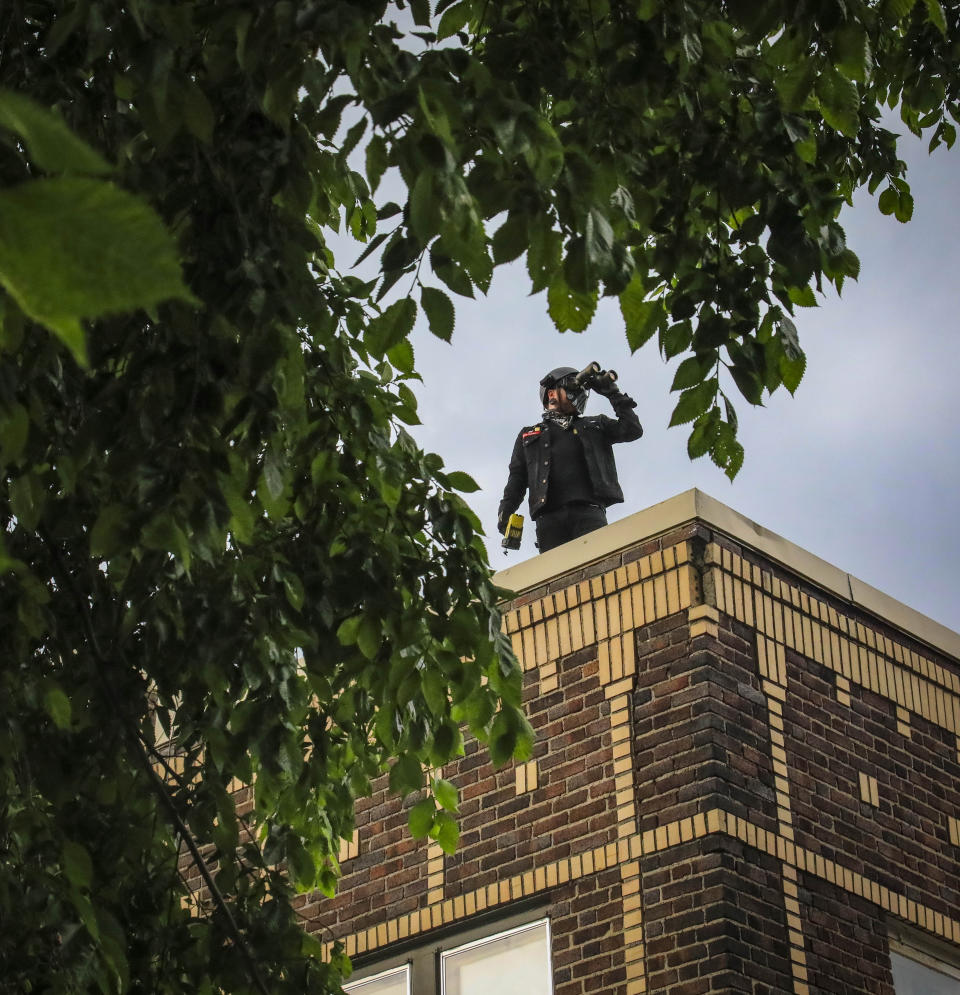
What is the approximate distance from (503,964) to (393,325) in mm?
6358

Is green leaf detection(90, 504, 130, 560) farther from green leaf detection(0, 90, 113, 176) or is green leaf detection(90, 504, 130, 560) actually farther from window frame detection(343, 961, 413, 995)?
window frame detection(343, 961, 413, 995)

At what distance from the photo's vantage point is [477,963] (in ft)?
29.3

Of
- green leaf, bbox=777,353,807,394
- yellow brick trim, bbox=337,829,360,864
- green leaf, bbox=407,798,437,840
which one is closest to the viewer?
green leaf, bbox=777,353,807,394

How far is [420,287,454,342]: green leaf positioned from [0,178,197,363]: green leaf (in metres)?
2.38

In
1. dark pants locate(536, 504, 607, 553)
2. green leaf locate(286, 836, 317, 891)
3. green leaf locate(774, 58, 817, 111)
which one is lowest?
green leaf locate(286, 836, 317, 891)

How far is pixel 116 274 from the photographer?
0.70 metres

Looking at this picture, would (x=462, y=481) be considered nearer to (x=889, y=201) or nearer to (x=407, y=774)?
(x=407, y=774)

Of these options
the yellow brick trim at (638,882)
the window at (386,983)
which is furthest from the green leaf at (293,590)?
the window at (386,983)

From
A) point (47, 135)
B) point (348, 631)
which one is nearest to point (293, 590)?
point (348, 631)

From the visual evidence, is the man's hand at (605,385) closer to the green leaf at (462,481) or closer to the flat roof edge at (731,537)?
the flat roof edge at (731,537)

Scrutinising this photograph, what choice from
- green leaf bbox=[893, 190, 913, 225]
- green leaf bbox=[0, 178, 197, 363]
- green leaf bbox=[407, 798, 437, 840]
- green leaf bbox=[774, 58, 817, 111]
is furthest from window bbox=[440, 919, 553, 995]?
green leaf bbox=[0, 178, 197, 363]

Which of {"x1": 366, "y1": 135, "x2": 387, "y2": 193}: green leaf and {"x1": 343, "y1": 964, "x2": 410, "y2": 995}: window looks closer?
{"x1": 366, "y1": 135, "x2": 387, "y2": 193}: green leaf

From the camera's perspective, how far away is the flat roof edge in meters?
8.87

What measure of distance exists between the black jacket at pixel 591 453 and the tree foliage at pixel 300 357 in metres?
5.83
